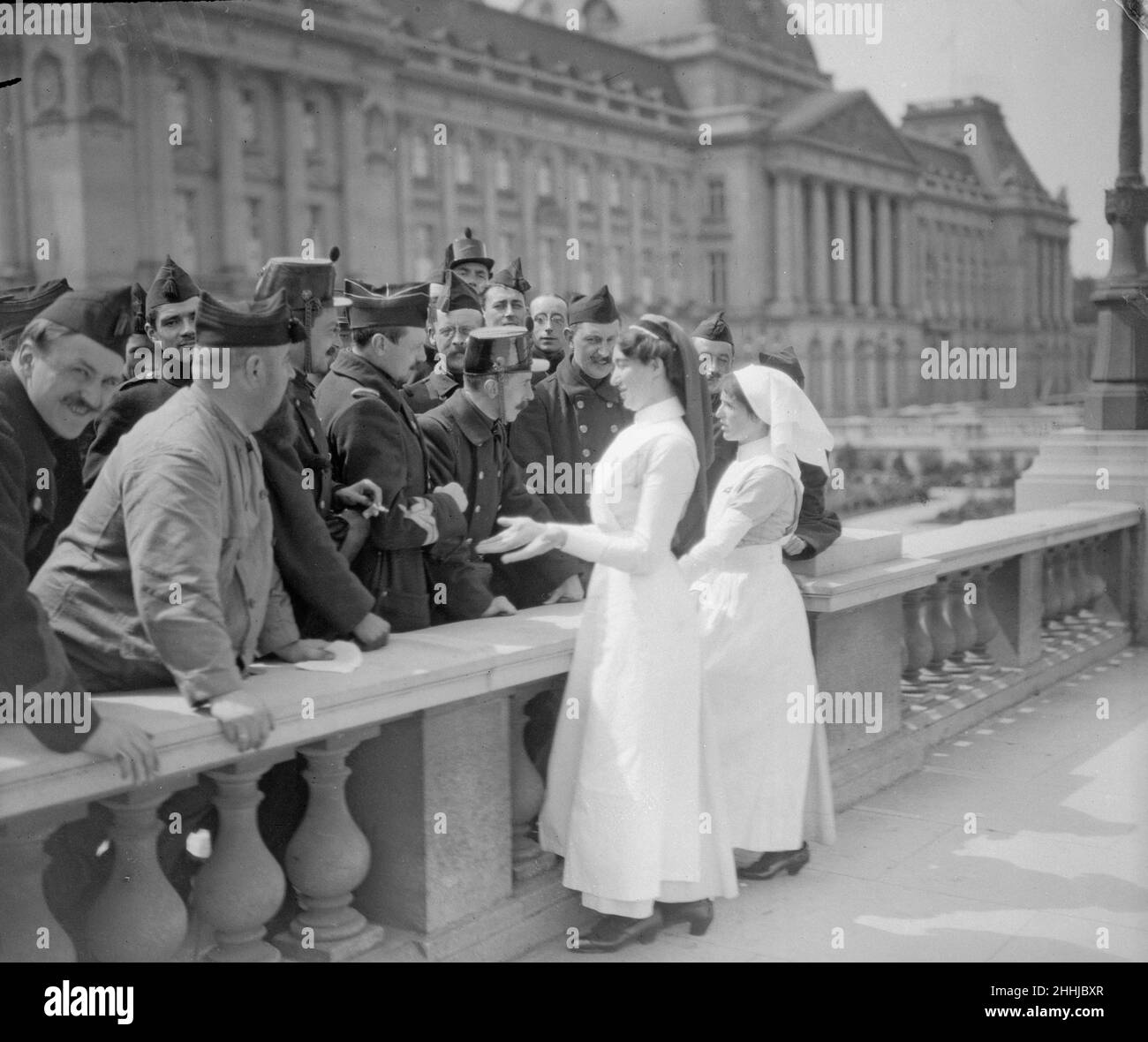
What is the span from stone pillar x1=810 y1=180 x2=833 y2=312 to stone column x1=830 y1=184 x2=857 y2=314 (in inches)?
23.6

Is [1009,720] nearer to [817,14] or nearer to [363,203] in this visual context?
[817,14]

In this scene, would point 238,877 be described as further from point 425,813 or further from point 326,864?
point 425,813

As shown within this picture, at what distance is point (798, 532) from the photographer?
218 inches

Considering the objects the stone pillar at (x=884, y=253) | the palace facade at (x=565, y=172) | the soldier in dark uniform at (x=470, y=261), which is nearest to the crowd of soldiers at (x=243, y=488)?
the soldier in dark uniform at (x=470, y=261)

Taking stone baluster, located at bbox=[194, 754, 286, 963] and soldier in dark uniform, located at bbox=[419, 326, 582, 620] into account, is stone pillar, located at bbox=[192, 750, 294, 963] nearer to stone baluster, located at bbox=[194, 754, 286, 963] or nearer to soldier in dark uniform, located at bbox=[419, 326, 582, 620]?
stone baluster, located at bbox=[194, 754, 286, 963]

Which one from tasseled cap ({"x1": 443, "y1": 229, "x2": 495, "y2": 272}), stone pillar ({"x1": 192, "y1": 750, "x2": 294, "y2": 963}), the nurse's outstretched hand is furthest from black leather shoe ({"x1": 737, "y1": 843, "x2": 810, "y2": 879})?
tasseled cap ({"x1": 443, "y1": 229, "x2": 495, "y2": 272})

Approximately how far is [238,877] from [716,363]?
3.51m

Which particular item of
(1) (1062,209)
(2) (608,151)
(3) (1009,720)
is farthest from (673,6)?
(3) (1009,720)

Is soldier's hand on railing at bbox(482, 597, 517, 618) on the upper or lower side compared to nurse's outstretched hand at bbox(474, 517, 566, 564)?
lower

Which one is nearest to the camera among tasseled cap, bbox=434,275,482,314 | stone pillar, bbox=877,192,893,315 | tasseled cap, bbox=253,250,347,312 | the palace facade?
tasseled cap, bbox=253,250,347,312

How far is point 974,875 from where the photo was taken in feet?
15.7

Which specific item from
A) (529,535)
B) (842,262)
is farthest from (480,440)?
(842,262)

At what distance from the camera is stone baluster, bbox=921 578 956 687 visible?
7.12 meters

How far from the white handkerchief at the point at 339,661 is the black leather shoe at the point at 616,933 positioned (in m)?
1.07
